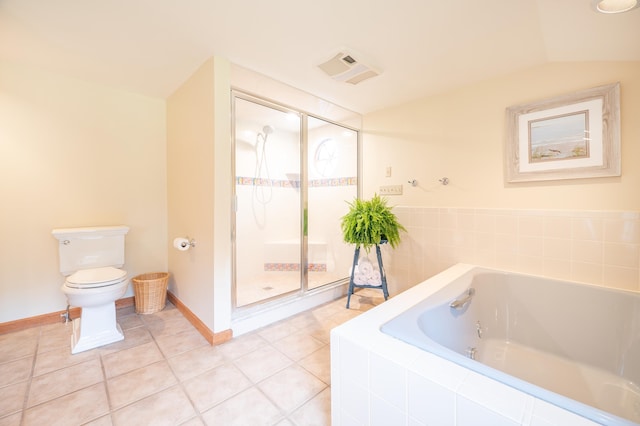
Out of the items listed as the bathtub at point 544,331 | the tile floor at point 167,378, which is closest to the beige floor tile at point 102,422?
the tile floor at point 167,378

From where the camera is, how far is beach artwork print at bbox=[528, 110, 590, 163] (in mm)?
1695

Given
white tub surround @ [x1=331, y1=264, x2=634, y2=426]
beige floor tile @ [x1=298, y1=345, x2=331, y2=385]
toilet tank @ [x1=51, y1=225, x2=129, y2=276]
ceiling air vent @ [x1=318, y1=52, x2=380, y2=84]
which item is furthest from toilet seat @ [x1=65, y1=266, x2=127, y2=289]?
ceiling air vent @ [x1=318, y1=52, x2=380, y2=84]

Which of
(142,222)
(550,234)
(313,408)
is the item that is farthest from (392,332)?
(142,222)

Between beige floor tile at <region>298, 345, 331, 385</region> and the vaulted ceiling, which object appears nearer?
the vaulted ceiling

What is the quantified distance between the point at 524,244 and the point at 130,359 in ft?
9.40

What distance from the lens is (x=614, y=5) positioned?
1189mm

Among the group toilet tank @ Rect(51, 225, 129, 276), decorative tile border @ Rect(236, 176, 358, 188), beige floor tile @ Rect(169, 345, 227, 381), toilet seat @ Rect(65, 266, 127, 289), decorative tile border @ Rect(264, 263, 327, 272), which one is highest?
decorative tile border @ Rect(236, 176, 358, 188)

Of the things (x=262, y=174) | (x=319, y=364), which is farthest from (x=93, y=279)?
(x=262, y=174)

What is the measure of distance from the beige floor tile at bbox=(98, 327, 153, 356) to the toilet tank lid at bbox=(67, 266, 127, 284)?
467mm

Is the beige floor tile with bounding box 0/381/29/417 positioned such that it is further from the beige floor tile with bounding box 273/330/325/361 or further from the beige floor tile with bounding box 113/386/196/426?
the beige floor tile with bounding box 273/330/325/361

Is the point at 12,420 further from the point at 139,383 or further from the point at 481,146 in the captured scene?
the point at 481,146

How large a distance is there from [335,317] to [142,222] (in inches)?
84.5

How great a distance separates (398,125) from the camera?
2.68 metres

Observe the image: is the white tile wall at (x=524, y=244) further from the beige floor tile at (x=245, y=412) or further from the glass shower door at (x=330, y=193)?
the beige floor tile at (x=245, y=412)
